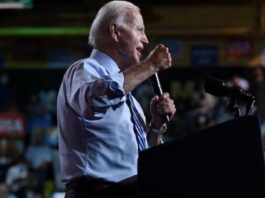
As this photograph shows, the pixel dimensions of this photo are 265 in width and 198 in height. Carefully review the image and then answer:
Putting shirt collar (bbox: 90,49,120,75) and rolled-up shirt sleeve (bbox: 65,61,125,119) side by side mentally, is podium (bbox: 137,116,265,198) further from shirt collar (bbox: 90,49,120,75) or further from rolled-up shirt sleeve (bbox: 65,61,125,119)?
shirt collar (bbox: 90,49,120,75)

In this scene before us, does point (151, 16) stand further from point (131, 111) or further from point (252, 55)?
point (131, 111)

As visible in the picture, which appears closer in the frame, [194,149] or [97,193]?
[194,149]

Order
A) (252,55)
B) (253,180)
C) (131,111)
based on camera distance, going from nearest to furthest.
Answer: (253,180), (131,111), (252,55)

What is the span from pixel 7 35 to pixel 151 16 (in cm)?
243

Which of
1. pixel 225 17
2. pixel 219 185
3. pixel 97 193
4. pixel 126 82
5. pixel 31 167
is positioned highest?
pixel 126 82

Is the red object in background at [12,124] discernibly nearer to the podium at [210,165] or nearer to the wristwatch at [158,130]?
the wristwatch at [158,130]

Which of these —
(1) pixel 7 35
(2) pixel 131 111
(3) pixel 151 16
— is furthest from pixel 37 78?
(2) pixel 131 111

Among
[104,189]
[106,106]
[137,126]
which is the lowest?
A: [104,189]

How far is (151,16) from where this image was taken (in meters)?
13.8

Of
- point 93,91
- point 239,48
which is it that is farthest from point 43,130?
point 93,91

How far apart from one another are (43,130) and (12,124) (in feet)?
2.72

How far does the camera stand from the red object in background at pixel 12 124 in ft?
40.2

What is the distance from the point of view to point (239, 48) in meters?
13.6

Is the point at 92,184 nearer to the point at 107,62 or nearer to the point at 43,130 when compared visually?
the point at 107,62
